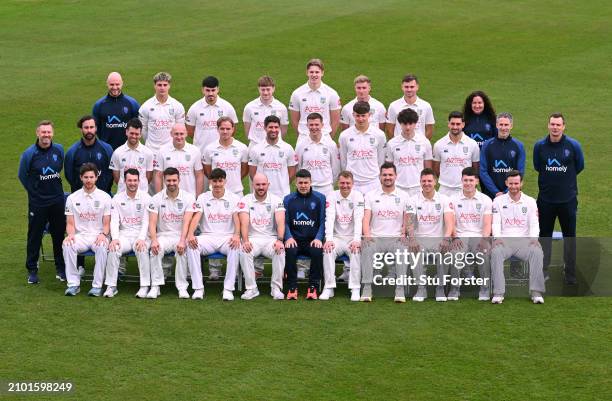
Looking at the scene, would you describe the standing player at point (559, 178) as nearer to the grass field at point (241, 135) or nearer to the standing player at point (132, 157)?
the grass field at point (241, 135)

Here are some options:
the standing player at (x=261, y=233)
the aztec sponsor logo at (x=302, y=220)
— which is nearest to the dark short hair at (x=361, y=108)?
the standing player at (x=261, y=233)

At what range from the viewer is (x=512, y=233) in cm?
1617

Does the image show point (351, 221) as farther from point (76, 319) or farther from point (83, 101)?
point (83, 101)

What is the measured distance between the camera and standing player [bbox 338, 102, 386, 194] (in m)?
17.3

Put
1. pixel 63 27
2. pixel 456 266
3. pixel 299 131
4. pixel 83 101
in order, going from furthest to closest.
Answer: pixel 63 27
pixel 83 101
pixel 299 131
pixel 456 266

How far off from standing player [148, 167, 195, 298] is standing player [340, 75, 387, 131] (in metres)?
3.13

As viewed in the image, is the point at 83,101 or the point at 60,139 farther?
the point at 83,101

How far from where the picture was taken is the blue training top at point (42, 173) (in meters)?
16.6

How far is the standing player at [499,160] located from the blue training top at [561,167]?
44cm

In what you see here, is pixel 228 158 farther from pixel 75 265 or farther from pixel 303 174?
pixel 75 265

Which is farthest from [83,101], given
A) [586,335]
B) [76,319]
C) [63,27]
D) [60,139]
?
[586,335]

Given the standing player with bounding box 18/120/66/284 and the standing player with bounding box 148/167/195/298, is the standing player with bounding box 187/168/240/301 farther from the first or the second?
the standing player with bounding box 18/120/66/284

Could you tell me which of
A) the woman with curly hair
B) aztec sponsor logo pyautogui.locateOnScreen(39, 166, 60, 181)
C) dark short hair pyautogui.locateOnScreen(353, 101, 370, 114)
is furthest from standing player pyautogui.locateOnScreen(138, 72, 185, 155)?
the woman with curly hair

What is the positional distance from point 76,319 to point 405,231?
14.9 feet
